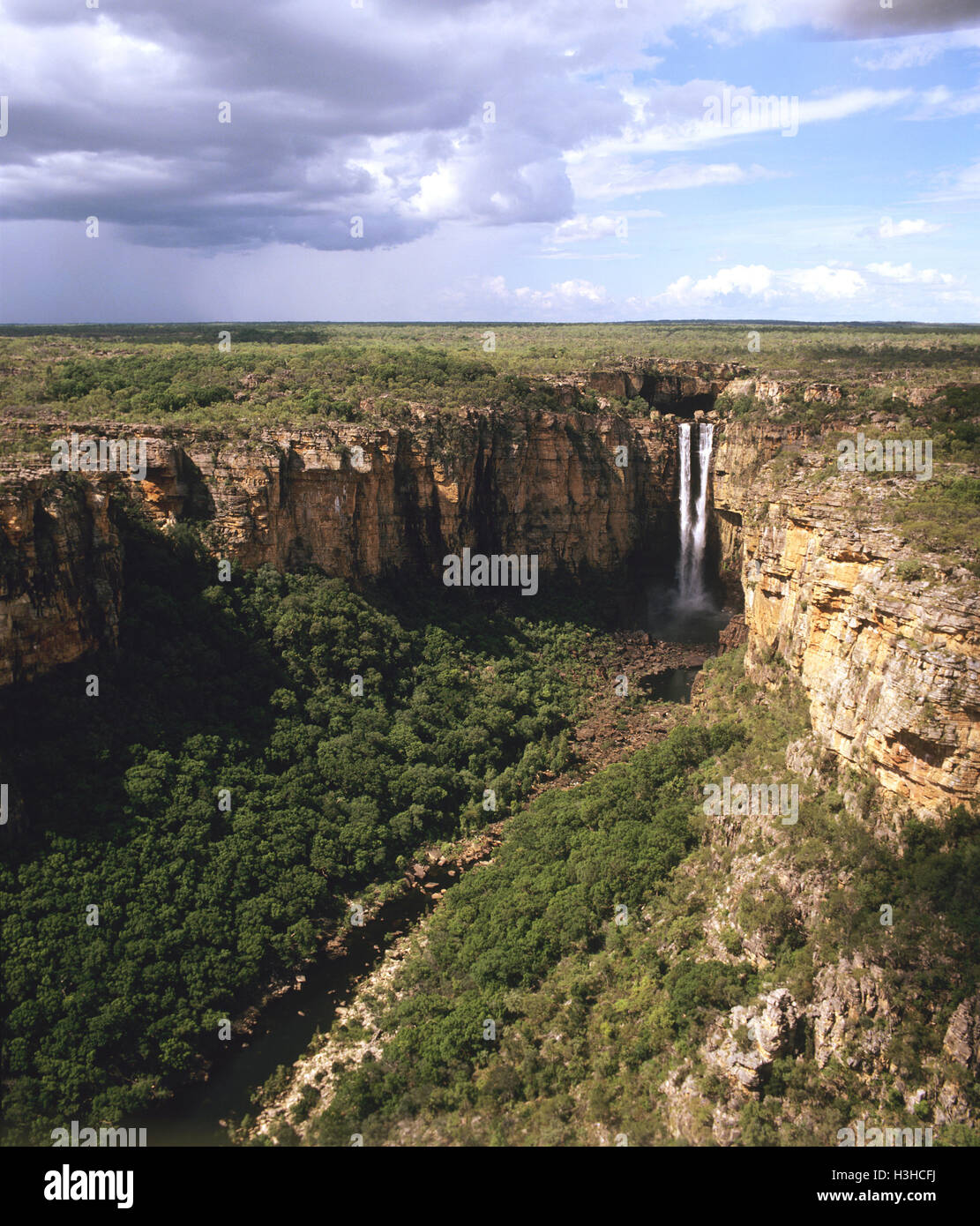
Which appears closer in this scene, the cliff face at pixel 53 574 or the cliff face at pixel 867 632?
the cliff face at pixel 867 632

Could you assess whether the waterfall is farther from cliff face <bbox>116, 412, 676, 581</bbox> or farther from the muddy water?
the muddy water

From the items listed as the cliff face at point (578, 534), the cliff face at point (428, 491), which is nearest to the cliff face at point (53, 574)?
the cliff face at point (578, 534)

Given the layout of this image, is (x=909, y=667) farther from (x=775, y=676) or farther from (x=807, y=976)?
(x=775, y=676)

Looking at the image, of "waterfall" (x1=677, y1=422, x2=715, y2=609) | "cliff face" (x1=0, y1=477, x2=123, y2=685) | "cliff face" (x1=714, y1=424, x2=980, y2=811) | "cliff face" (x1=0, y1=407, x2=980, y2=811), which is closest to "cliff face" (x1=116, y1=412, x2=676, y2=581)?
"cliff face" (x1=0, y1=407, x2=980, y2=811)

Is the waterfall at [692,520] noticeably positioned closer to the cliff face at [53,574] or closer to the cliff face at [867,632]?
the cliff face at [867,632]

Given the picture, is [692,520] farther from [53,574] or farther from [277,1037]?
[277,1037]

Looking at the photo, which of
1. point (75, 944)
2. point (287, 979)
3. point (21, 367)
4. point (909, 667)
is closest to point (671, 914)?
point (909, 667)
